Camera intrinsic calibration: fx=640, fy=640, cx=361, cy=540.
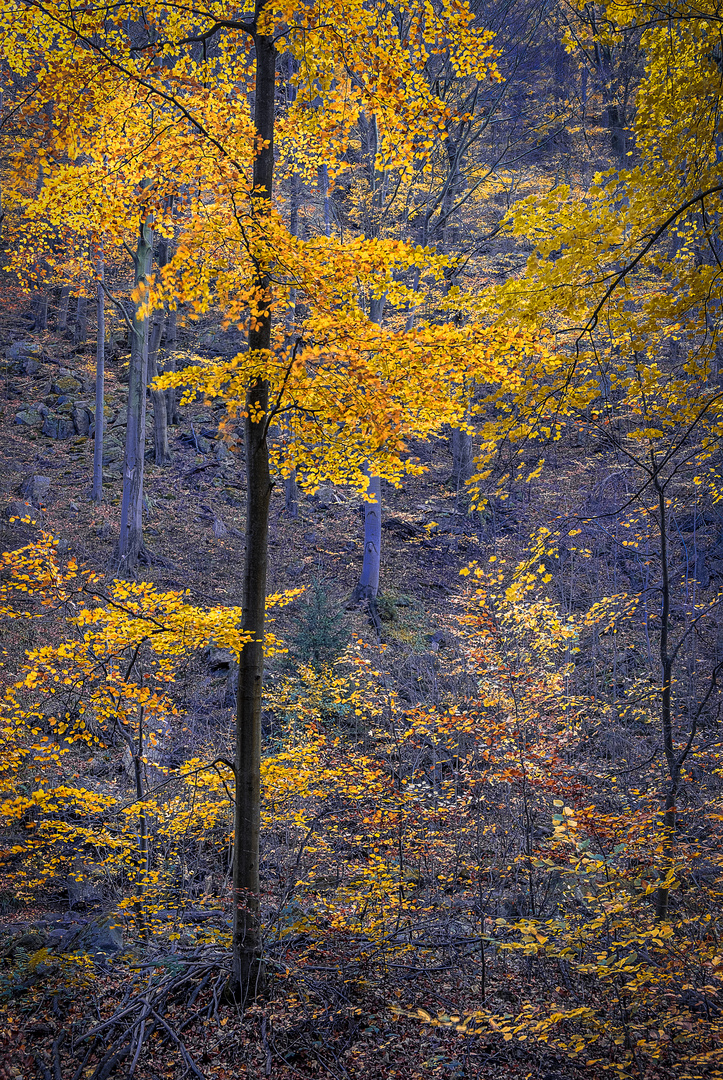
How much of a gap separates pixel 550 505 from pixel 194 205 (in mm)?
12851

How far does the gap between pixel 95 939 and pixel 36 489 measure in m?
11.9

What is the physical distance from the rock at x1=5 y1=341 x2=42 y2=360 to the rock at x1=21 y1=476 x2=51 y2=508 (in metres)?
6.37

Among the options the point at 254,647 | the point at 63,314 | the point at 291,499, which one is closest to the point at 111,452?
the point at 291,499

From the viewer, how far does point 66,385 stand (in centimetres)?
1892

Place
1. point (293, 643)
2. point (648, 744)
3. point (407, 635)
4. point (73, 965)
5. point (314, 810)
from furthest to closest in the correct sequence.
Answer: point (407, 635) → point (293, 643) → point (648, 744) → point (314, 810) → point (73, 965)

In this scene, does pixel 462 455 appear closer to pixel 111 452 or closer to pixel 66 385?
pixel 111 452

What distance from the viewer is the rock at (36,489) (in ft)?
48.8

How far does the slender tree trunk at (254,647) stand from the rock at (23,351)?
17592 millimetres

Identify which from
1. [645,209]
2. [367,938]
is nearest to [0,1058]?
[367,938]

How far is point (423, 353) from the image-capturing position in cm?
419

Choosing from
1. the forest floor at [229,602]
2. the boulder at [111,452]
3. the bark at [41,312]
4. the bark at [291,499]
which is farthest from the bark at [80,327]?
the bark at [291,499]

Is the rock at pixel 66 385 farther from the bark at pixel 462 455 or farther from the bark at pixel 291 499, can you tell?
the bark at pixel 462 455

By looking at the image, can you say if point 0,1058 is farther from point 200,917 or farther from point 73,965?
point 200,917

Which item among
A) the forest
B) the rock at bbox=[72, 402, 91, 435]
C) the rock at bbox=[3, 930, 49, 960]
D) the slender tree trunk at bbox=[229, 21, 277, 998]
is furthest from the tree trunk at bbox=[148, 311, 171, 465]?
the rock at bbox=[3, 930, 49, 960]
